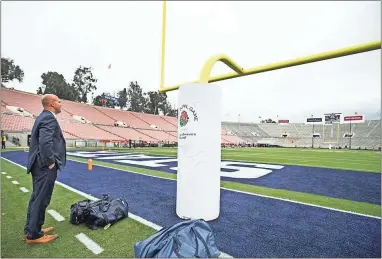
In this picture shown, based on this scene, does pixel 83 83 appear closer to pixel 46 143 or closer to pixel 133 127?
pixel 133 127

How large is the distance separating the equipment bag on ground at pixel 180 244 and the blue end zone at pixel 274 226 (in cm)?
41

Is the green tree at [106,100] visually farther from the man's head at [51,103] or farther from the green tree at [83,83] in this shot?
the man's head at [51,103]

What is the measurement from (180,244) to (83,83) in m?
57.9

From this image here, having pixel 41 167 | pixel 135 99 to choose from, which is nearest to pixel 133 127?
pixel 135 99

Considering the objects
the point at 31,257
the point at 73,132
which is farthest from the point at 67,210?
the point at 73,132

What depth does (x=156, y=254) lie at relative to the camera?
79.0 inches

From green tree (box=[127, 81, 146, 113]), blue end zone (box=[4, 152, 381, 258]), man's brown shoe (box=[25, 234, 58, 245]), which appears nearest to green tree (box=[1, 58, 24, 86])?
green tree (box=[127, 81, 146, 113])

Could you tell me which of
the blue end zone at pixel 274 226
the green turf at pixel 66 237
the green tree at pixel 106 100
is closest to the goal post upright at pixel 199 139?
the blue end zone at pixel 274 226

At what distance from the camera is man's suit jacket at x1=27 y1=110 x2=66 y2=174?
2619mm

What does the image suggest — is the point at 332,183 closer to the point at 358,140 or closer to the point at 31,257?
the point at 31,257

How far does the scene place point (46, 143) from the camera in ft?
8.59

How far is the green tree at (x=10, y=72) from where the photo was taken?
131ft

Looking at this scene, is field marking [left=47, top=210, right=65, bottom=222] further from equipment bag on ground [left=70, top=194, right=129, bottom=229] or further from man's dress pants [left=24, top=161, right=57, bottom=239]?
man's dress pants [left=24, top=161, right=57, bottom=239]

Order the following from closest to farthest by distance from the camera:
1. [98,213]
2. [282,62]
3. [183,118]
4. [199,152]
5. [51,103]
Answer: [51,103] → [98,213] → [199,152] → [183,118] → [282,62]
